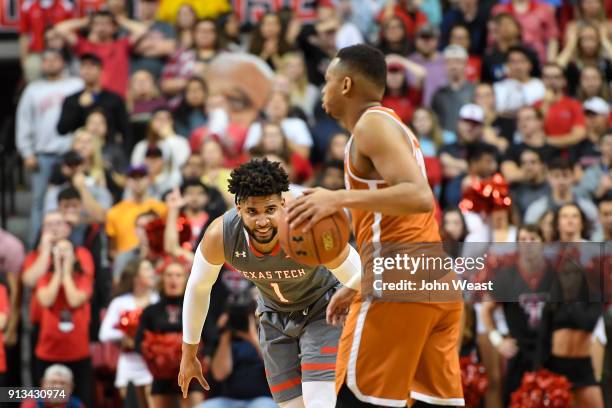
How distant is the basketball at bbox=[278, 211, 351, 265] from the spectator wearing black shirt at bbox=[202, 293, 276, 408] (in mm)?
3388

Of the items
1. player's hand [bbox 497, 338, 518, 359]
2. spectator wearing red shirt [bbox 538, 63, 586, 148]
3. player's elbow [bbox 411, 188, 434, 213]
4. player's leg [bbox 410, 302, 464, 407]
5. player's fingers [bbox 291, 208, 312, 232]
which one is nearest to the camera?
player's elbow [bbox 411, 188, 434, 213]

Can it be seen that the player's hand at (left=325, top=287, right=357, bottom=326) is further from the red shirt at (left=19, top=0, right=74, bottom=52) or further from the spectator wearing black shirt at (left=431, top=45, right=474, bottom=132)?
the red shirt at (left=19, top=0, right=74, bottom=52)

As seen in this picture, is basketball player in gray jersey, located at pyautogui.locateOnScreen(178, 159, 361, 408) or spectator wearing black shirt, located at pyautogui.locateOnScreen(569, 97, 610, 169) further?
spectator wearing black shirt, located at pyautogui.locateOnScreen(569, 97, 610, 169)

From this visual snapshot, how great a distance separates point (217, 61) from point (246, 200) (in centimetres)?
638

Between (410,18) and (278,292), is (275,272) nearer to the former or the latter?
(278,292)

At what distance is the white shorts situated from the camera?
29.6 feet

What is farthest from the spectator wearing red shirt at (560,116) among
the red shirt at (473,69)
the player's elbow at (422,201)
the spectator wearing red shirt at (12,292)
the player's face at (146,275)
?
the player's elbow at (422,201)

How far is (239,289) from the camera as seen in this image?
29.4 feet

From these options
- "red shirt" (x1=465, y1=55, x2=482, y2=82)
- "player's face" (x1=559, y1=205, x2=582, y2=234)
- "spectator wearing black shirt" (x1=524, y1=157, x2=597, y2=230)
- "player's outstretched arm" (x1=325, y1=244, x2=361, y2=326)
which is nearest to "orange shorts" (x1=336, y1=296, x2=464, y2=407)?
"player's outstretched arm" (x1=325, y1=244, x2=361, y2=326)

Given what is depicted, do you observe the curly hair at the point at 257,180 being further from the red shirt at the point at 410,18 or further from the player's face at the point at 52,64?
the red shirt at the point at 410,18

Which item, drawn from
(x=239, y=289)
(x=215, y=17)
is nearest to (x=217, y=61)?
(x=215, y=17)

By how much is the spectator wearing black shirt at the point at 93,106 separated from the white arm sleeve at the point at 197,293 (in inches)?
217

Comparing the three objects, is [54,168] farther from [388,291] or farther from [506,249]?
[388,291]

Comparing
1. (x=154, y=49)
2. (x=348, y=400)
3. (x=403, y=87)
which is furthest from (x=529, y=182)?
(x=348, y=400)
